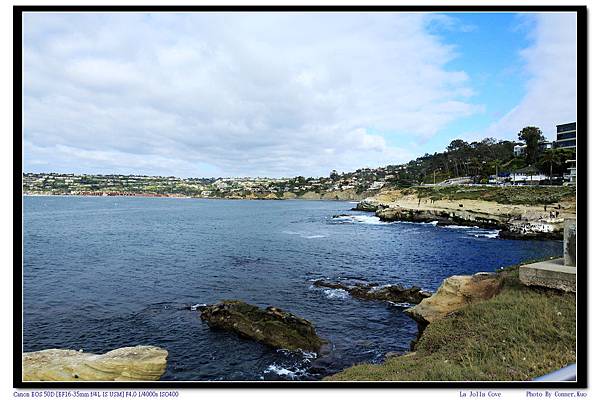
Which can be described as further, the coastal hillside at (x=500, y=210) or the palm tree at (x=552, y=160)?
the palm tree at (x=552, y=160)

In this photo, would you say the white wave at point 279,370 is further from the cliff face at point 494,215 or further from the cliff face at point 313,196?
the cliff face at point 313,196

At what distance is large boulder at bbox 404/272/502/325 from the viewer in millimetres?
9188

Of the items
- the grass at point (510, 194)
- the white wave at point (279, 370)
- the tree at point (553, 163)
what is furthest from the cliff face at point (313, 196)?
the white wave at point (279, 370)

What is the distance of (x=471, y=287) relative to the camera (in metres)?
9.63

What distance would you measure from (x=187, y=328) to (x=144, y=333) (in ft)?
4.09

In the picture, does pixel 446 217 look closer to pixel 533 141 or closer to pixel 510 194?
pixel 510 194

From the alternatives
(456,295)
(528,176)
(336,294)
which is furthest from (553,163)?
(456,295)

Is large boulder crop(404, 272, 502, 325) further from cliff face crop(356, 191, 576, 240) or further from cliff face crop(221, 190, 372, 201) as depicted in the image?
cliff face crop(221, 190, 372, 201)

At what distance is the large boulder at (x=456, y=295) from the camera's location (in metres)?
9.19

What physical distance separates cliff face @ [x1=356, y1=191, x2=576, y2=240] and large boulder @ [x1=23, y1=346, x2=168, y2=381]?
23614 mm

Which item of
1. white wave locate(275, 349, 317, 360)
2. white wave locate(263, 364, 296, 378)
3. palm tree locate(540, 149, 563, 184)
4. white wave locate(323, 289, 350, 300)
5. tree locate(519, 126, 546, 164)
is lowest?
white wave locate(263, 364, 296, 378)

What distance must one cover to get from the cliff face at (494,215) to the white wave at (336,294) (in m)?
15.7

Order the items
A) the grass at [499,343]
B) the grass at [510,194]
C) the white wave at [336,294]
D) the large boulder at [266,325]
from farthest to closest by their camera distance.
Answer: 1. the grass at [510,194]
2. the white wave at [336,294]
3. the large boulder at [266,325]
4. the grass at [499,343]

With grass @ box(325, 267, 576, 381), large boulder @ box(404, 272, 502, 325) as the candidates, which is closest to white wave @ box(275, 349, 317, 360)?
grass @ box(325, 267, 576, 381)
